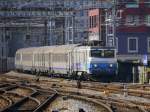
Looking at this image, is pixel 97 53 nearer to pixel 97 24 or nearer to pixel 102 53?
pixel 102 53

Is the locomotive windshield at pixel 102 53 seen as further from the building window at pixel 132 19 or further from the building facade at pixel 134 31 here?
the building facade at pixel 134 31

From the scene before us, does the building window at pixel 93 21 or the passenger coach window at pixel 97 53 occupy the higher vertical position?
Result: the building window at pixel 93 21

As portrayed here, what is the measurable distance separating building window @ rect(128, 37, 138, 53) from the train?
1417 centimetres

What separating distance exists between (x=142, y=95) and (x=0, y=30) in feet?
189

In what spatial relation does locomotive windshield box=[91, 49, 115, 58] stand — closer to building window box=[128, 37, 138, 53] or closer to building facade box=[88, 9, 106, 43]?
building window box=[128, 37, 138, 53]

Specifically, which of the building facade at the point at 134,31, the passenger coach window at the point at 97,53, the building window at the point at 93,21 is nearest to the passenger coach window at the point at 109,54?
the passenger coach window at the point at 97,53

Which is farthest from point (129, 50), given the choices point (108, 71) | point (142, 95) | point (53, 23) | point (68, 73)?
point (142, 95)

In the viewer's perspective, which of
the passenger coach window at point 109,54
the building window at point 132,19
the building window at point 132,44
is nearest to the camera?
the passenger coach window at point 109,54

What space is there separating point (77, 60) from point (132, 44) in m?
26.5

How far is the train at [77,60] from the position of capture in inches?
1511

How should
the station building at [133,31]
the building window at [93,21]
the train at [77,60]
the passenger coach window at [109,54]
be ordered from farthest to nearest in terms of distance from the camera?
the building window at [93,21], the station building at [133,31], the passenger coach window at [109,54], the train at [77,60]

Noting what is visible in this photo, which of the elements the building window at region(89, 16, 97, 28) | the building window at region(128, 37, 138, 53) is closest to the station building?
the building window at region(128, 37, 138, 53)

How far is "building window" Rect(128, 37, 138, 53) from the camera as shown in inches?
2589

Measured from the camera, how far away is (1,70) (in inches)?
3155
